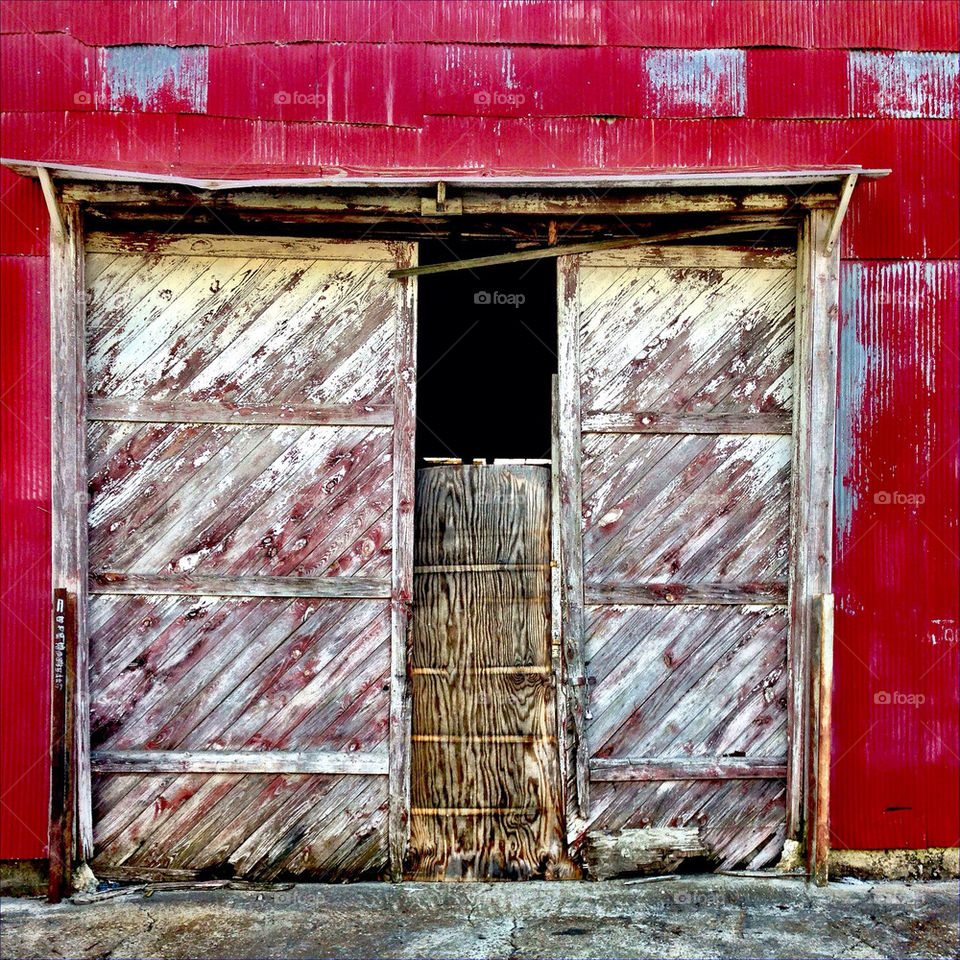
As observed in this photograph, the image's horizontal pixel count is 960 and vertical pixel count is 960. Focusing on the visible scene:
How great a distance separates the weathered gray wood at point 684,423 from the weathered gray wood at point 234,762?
2012mm

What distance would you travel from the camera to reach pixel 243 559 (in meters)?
4.58

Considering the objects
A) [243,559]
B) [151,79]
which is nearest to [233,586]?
[243,559]

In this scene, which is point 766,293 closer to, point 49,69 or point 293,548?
point 293,548

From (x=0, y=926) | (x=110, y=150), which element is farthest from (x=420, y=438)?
(x=0, y=926)

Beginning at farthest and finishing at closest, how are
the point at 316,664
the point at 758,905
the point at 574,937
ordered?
1. the point at 316,664
2. the point at 758,905
3. the point at 574,937

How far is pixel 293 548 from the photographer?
459 centimetres

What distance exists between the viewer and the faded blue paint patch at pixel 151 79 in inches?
185

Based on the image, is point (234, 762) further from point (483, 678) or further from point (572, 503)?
point (572, 503)

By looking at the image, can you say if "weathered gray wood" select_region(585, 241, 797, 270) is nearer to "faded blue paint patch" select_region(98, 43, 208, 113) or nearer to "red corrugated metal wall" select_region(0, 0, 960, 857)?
"red corrugated metal wall" select_region(0, 0, 960, 857)

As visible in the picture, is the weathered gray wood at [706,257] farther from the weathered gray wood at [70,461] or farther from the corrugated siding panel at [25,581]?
the corrugated siding panel at [25,581]

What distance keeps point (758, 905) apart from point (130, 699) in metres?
3.17

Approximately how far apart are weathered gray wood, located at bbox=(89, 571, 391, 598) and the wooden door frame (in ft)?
0.36

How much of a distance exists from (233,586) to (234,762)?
0.86 m

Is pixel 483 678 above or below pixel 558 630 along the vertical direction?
below
